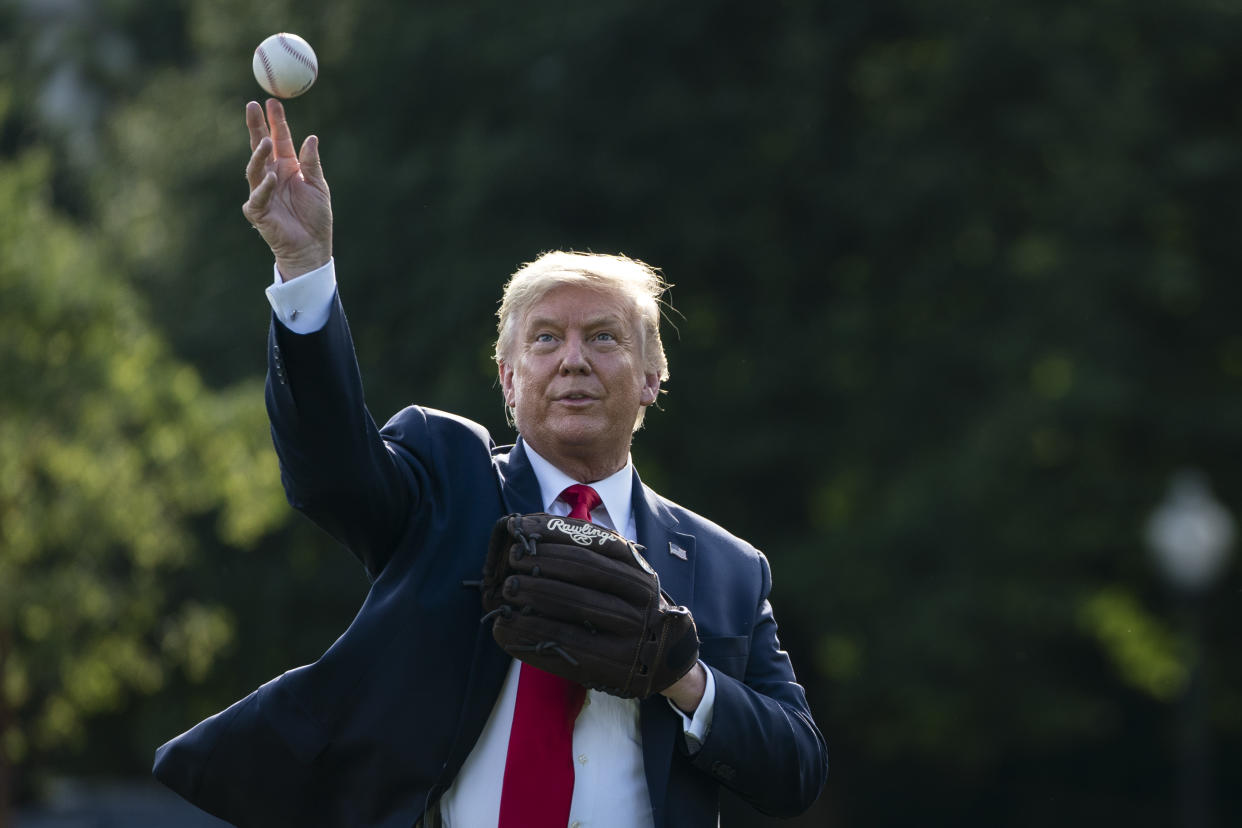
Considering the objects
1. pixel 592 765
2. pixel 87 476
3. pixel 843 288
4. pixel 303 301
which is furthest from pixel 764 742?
pixel 843 288

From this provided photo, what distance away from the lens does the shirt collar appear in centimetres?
370

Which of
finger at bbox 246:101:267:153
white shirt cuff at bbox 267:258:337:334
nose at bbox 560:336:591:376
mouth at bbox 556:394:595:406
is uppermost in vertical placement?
finger at bbox 246:101:267:153

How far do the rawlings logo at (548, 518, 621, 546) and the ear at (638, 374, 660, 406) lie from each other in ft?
1.61

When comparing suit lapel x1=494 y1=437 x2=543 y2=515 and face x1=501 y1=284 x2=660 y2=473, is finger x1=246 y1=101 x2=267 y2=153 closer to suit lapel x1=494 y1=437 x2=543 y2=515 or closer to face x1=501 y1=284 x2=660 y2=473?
face x1=501 y1=284 x2=660 y2=473

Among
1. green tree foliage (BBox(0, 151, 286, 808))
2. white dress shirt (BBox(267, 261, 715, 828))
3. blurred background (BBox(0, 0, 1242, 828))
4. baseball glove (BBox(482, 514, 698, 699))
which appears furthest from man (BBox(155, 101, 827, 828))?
blurred background (BBox(0, 0, 1242, 828))

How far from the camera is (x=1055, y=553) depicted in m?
16.6

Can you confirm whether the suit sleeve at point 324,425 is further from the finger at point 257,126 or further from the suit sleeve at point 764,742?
the suit sleeve at point 764,742

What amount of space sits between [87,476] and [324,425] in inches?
368

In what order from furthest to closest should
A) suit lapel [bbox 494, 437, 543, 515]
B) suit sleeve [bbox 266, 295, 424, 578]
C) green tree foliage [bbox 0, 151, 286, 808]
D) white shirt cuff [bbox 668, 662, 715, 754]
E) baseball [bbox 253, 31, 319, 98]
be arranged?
green tree foliage [bbox 0, 151, 286, 808], baseball [bbox 253, 31, 319, 98], suit lapel [bbox 494, 437, 543, 515], white shirt cuff [bbox 668, 662, 715, 754], suit sleeve [bbox 266, 295, 424, 578]

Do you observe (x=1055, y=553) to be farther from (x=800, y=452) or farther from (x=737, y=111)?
(x=737, y=111)

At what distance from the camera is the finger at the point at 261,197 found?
3238 millimetres

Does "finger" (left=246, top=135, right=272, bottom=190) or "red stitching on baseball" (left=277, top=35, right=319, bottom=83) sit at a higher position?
"red stitching on baseball" (left=277, top=35, right=319, bottom=83)

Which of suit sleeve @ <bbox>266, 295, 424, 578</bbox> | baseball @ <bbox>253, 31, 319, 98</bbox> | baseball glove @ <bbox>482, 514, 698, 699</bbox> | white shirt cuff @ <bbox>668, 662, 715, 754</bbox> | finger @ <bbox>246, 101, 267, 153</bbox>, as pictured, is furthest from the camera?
baseball @ <bbox>253, 31, 319, 98</bbox>

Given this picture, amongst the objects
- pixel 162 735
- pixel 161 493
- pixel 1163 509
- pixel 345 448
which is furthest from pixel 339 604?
pixel 345 448
